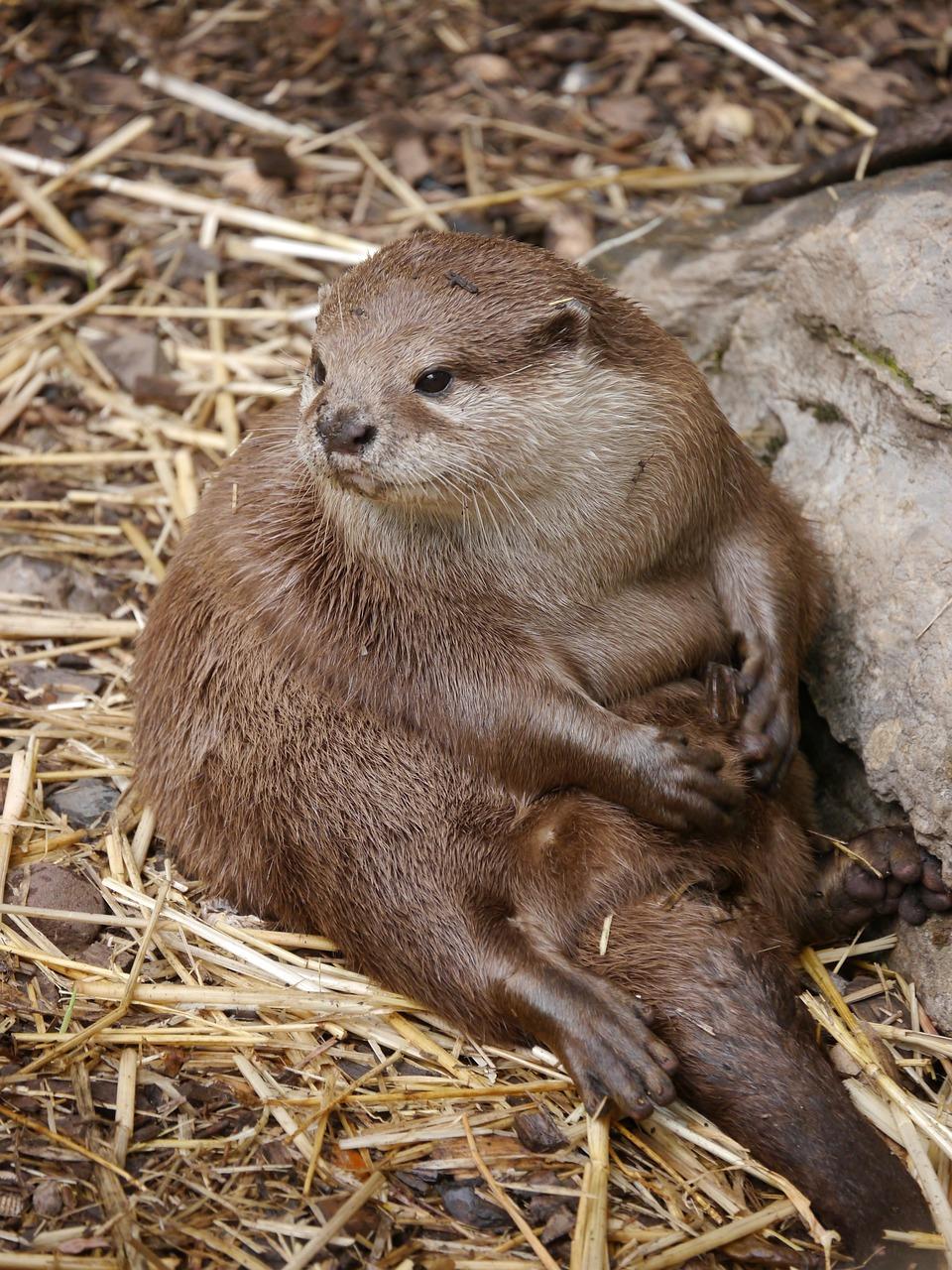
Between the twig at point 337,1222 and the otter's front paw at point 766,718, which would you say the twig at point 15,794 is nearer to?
the twig at point 337,1222

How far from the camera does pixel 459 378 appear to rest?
9.40ft

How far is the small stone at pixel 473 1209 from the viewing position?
2680 millimetres

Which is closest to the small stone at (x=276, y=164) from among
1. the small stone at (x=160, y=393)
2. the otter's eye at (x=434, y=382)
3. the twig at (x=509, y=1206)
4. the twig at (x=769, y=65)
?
the small stone at (x=160, y=393)

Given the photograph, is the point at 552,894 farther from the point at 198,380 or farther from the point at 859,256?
the point at 198,380

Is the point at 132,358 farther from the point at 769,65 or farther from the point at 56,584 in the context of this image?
the point at 769,65

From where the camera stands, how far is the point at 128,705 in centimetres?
387

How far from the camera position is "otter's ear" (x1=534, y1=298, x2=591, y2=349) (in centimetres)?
294

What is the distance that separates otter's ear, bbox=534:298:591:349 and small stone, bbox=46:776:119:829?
157 cm

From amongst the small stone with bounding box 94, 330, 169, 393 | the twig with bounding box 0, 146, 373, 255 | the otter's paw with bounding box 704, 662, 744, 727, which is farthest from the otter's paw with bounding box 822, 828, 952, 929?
the twig with bounding box 0, 146, 373, 255

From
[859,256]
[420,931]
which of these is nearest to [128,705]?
[420,931]

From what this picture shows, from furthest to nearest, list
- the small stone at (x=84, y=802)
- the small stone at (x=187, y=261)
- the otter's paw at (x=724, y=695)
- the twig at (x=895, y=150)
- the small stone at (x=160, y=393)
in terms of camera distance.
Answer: the small stone at (x=187, y=261) < the small stone at (x=160, y=393) < the twig at (x=895, y=150) < the small stone at (x=84, y=802) < the otter's paw at (x=724, y=695)

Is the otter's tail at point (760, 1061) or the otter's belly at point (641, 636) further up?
the otter's belly at point (641, 636)

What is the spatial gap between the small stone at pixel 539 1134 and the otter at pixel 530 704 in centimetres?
9

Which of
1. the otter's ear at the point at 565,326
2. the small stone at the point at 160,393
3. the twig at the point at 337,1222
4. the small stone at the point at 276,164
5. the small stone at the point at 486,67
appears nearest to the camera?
the twig at the point at 337,1222
